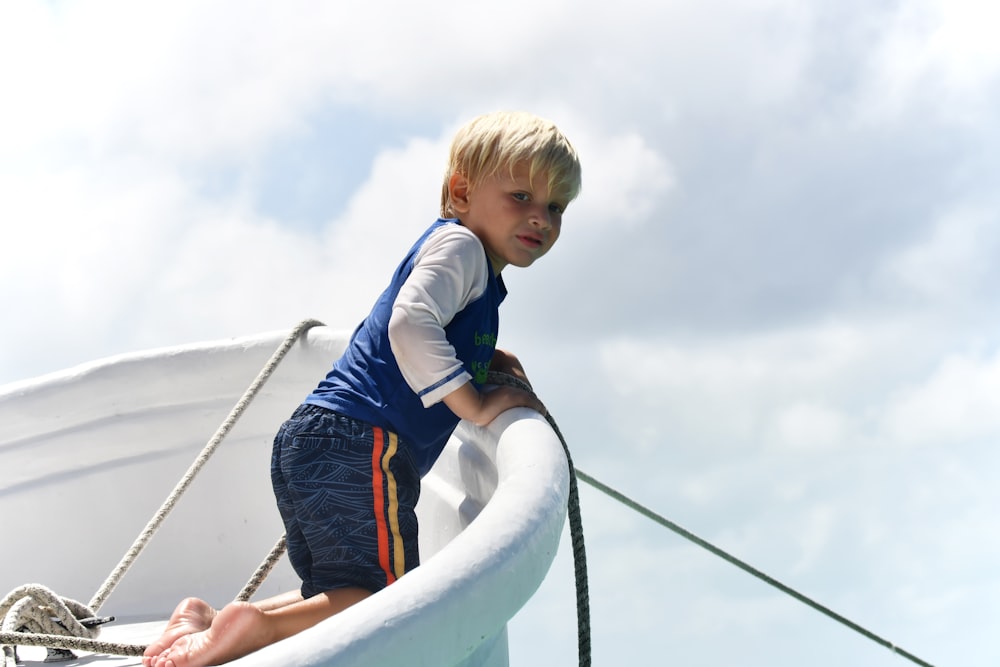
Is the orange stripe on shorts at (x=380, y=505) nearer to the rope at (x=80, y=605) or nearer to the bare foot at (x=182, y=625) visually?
the bare foot at (x=182, y=625)

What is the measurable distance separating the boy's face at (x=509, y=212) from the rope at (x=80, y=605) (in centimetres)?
83

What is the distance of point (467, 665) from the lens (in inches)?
55.1

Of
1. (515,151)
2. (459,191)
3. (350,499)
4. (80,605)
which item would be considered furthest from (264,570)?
(515,151)

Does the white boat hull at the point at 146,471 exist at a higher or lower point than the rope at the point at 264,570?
higher

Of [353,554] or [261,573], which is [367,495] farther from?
[261,573]

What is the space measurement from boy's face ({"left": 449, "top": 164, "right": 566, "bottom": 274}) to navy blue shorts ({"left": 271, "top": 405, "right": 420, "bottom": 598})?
1.27 feet

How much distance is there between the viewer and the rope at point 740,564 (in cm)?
215

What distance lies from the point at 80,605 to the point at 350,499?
2.63 feet

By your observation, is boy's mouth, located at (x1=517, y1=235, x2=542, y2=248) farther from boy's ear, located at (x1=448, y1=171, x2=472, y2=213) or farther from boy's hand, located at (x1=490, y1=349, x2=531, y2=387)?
boy's hand, located at (x1=490, y1=349, x2=531, y2=387)

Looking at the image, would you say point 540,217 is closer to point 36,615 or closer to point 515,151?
point 515,151

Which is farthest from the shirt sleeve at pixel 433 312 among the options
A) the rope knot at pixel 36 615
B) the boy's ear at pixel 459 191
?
the rope knot at pixel 36 615

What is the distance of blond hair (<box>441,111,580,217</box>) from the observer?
6.14ft

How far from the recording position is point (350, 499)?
5.85 ft

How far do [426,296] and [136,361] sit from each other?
127 cm
